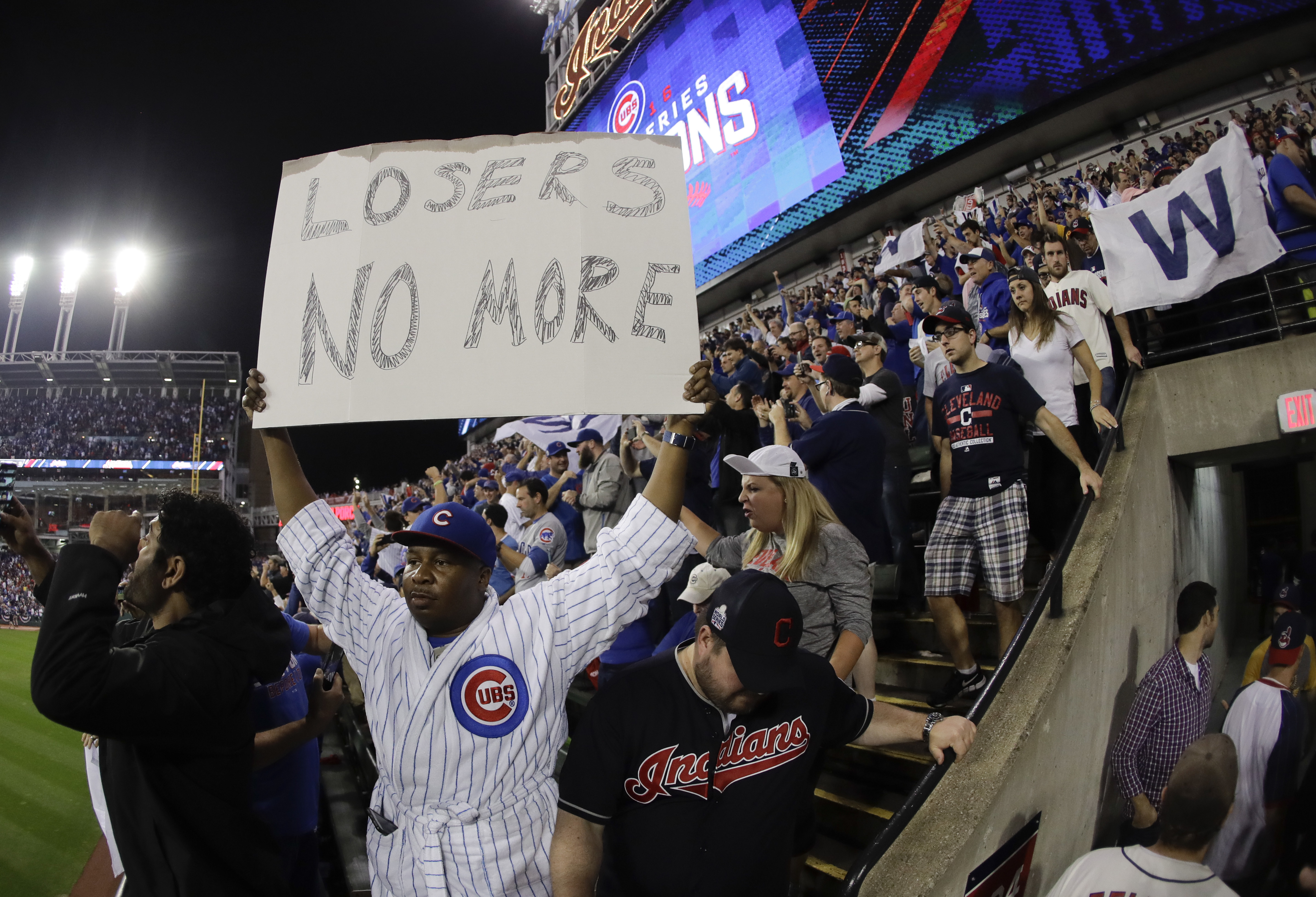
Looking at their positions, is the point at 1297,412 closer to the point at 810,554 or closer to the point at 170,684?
the point at 810,554

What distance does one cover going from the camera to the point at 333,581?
2.18m

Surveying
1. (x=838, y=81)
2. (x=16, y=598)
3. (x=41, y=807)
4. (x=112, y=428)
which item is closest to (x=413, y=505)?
(x=41, y=807)

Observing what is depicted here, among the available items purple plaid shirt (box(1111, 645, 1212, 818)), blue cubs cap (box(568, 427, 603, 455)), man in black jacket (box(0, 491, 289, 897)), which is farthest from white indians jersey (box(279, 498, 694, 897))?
blue cubs cap (box(568, 427, 603, 455))

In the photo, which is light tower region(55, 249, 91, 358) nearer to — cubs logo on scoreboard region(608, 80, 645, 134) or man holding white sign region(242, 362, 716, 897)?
cubs logo on scoreboard region(608, 80, 645, 134)

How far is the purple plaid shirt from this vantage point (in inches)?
165

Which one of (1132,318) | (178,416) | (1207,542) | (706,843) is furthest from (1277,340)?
(178,416)

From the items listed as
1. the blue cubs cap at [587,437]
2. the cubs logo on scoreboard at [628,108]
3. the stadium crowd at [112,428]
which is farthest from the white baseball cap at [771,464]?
the stadium crowd at [112,428]

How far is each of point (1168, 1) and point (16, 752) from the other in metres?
18.2

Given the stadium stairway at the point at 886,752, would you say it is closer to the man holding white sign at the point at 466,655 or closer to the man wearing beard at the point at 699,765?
the man wearing beard at the point at 699,765

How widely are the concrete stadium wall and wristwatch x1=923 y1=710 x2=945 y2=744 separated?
0.56 metres

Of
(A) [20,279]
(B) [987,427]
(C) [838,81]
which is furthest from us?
(A) [20,279]

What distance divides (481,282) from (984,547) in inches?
116

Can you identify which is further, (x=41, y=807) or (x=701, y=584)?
(x=41, y=807)

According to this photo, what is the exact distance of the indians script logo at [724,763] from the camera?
1.89 metres
